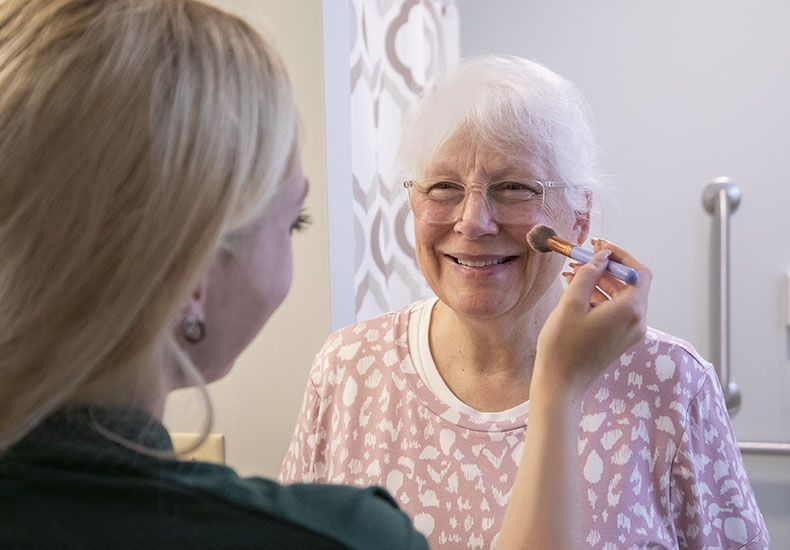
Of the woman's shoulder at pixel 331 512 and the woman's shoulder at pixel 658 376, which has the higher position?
the woman's shoulder at pixel 331 512

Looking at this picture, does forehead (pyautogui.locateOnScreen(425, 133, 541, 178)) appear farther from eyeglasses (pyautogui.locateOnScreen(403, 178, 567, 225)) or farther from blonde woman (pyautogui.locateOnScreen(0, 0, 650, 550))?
blonde woman (pyautogui.locateOnScreen(0, 0, 650, 550))

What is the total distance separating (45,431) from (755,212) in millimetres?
1882

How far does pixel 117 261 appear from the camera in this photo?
502mm

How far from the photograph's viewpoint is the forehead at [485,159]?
1127 millimetres

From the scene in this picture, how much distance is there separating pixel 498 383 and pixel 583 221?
28cm

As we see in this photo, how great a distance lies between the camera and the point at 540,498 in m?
0.82

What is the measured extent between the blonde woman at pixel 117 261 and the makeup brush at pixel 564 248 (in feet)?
1.63

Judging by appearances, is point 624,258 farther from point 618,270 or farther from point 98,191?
point 98,191

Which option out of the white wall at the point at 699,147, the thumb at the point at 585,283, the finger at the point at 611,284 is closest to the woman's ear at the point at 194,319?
the thumb at the point at 585,283

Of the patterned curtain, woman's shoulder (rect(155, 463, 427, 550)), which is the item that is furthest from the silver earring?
the patterned curtain

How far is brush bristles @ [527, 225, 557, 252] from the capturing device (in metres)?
1.08

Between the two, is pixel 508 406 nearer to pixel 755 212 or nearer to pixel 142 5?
pixel 142 5

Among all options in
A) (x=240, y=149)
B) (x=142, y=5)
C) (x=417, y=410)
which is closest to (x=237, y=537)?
(x=240, y=149)

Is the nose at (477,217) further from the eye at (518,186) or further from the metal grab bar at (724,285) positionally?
the metal grab bar at (724,285)
